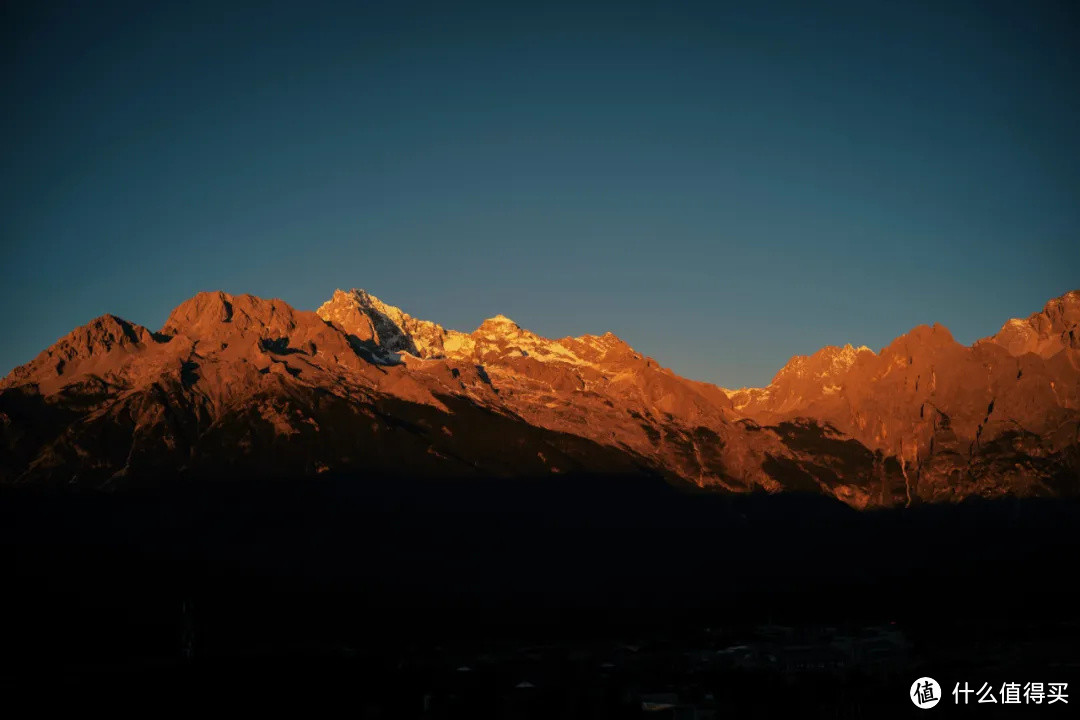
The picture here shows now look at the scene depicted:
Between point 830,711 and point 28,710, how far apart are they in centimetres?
11614

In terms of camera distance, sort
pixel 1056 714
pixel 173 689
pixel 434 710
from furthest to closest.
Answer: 1. pixel 173 689
2. pixel 434 710
3. pixel 1056 714

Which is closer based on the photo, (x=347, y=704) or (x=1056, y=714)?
(x=1056, y=714)

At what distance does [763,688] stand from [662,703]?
77.8 ft

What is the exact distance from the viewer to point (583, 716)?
568 ft

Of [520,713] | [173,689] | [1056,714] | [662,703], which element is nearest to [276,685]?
[173,689]

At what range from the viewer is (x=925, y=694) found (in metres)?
170

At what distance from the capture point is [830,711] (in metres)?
173

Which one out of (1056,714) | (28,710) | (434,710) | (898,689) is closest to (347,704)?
(434,710)

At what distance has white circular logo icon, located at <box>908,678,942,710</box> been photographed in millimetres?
165625

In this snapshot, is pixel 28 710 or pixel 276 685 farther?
pixel 276 685

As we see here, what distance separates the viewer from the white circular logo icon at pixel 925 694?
166 m

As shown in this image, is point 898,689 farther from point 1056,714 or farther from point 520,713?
point 520,713

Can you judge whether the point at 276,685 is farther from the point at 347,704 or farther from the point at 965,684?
the point at 965,684

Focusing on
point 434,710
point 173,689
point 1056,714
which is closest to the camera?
point 1056,714
